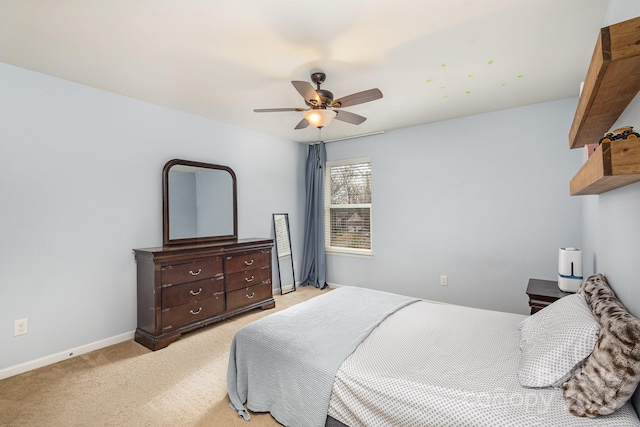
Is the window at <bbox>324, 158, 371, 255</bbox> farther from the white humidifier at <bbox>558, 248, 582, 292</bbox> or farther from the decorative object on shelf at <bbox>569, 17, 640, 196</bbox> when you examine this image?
the decorative object on shelf at <bbox>569, 17, 640, 196</bbox>

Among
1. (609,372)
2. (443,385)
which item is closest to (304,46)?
(443,385)

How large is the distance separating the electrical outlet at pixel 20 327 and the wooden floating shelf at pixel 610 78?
3.77m

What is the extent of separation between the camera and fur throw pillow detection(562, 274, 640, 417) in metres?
1.00

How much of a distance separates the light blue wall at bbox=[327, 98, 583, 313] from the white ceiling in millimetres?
500

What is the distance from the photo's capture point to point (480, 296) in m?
3.60

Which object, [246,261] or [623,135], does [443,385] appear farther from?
[246,261]

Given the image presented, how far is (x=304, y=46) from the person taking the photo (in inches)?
83.7

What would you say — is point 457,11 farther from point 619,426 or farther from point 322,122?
point 619,426

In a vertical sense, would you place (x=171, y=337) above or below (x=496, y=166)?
below

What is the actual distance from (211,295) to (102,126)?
78.1 inches

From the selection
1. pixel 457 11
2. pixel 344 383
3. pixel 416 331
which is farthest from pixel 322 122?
pixel 344 383

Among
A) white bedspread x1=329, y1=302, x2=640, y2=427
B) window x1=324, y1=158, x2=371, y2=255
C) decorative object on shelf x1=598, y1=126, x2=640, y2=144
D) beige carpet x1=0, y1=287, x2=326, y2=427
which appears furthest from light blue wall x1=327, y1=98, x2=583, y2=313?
decorative object on shelf x1=598, y1=126, x2=640, y2=144

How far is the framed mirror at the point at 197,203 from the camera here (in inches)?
130

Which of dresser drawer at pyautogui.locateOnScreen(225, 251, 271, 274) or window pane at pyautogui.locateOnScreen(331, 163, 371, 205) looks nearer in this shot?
dresser drawer at pyautogui.locateOnScreen(225, 251, 271, 274)
